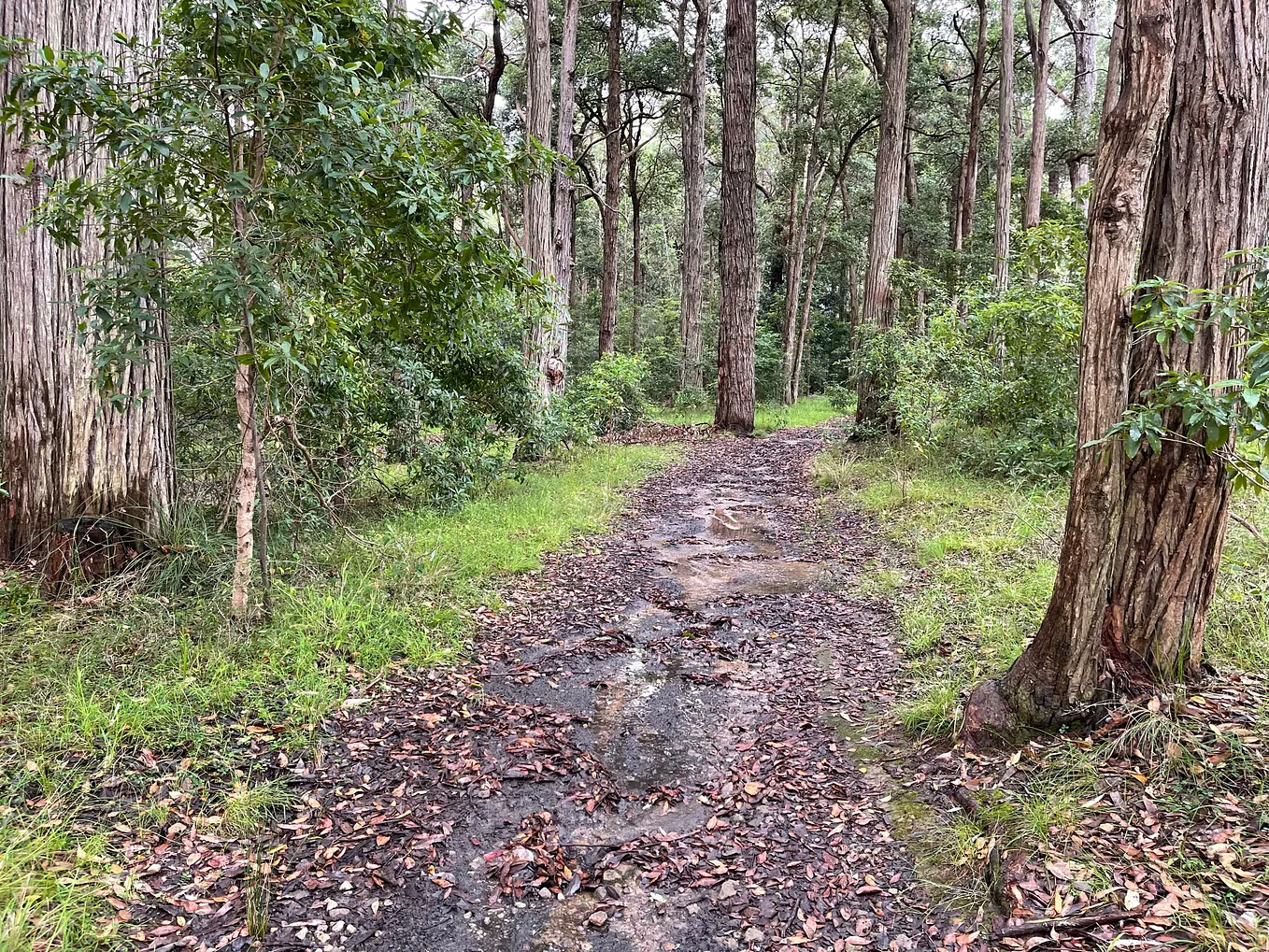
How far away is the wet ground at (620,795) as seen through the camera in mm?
2584

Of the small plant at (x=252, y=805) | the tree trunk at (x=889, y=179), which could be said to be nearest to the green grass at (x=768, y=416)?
the tree trunk at (x=889, y=179)

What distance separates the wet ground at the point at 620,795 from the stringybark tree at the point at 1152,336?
1.15 metres

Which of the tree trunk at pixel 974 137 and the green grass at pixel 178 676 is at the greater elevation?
the tree trunk at pixel 974 137

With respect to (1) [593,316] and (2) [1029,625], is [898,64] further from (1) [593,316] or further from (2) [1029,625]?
(1) [593,316]

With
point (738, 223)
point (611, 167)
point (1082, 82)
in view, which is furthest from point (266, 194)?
point (1082, 82)

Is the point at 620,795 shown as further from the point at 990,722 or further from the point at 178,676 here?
the point at 178,676

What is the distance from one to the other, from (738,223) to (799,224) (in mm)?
7735

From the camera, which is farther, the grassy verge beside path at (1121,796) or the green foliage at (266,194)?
the green foliage at (266,194)

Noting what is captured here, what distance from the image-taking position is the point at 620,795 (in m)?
3.33

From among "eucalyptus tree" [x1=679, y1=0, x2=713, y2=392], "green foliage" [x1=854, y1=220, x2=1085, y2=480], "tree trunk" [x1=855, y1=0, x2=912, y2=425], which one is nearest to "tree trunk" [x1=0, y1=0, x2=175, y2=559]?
"green foliage" [x1=854, y1=220, x2=1085, y2=480]

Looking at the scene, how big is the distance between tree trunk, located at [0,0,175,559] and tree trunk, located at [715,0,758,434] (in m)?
12.0

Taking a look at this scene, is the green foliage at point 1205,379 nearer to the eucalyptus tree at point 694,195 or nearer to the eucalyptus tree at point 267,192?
the eucalyptus tree at point 267,192

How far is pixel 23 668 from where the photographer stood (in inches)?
136

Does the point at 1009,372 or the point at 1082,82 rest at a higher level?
the point at 1082,82
